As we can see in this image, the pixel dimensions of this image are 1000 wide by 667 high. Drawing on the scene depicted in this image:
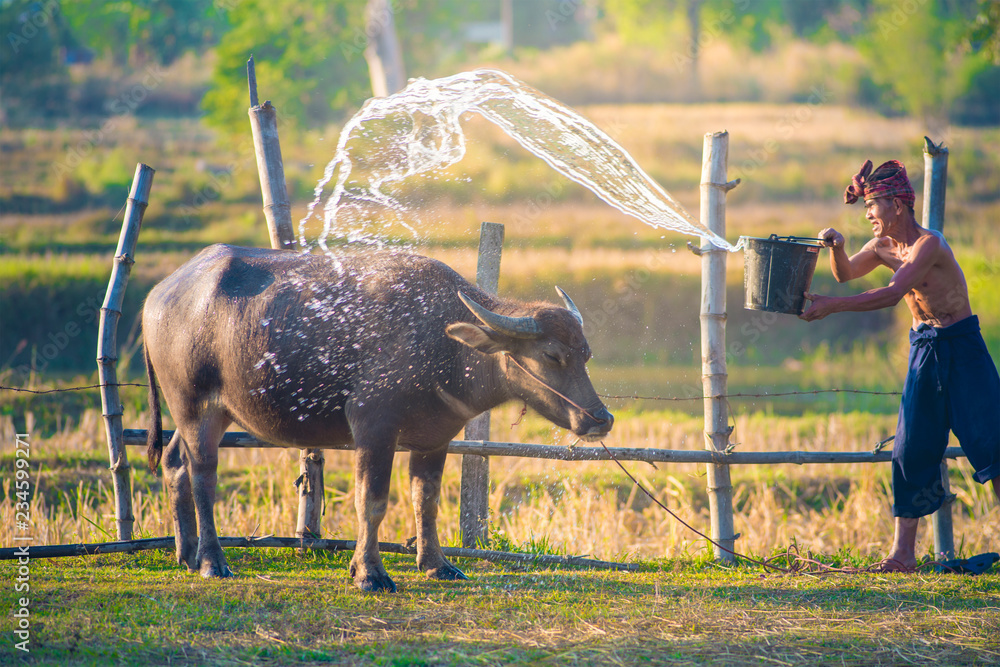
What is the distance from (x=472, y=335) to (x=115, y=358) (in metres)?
2.50

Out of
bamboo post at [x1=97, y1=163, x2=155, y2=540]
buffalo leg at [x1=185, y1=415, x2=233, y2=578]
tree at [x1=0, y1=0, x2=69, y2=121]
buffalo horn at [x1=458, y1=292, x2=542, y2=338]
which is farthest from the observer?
tree at [x1=0, y1=0, x2=69, y2=121]

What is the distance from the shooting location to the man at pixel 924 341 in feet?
15.2

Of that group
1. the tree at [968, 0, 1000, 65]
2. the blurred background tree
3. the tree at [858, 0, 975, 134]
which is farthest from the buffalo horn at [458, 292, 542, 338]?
the tree at [858, 0, 975, 134]

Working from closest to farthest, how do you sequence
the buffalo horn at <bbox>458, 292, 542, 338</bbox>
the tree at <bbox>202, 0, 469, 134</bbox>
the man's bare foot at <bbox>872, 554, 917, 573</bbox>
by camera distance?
the buffalo horn at <bbox>458, 292, 542, 338</bbox> → the man's bare foot at <bbox>872, 554, 917, 573</bbox> → the tree at <bbox>202, 0, 469, 134</bbox>

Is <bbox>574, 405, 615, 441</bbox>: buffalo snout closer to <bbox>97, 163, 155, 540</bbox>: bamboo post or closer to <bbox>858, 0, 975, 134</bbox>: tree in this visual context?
<bbox>97, 163, 155, 540</bbox>: bamboo post

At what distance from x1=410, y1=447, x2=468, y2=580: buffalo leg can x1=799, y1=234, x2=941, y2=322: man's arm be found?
2146 mm

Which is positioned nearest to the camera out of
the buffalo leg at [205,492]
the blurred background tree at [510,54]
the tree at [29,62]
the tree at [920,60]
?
the buffalo leg at [205,492]

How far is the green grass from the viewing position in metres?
3.70

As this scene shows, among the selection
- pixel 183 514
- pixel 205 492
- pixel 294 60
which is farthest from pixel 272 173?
pixel 294 60

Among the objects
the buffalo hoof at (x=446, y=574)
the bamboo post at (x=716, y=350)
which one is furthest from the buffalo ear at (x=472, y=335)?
the bamboo post at (x=716, y=350)

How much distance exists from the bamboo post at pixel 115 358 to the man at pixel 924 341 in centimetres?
399

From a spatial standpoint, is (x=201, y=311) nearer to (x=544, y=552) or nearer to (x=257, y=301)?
(x=257, y=301)

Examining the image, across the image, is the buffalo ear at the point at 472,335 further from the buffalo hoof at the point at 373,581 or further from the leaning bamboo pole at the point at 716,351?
the leaning bamboo pole at the point at 716,351

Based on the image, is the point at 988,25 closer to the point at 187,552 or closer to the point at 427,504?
the point at 427,504
